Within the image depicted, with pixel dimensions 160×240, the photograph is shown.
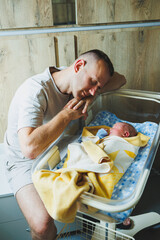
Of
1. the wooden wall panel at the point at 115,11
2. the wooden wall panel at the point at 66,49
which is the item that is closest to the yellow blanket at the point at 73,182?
the wooden wall panel at the point at 66,49

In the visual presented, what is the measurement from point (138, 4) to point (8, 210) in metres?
1.62

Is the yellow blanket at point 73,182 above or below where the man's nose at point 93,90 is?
below

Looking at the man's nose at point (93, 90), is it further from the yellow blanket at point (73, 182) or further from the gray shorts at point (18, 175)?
the gray shorts at point (18, 175)

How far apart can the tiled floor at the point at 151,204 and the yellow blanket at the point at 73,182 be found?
0.65m

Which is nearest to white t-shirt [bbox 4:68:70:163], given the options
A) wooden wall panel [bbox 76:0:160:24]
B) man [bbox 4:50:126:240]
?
man [bbox 4:50:126:240]

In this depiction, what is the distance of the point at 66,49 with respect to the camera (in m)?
1.48

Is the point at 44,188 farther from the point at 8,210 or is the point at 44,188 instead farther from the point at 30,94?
the point at 8,210

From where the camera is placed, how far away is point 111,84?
140 cm

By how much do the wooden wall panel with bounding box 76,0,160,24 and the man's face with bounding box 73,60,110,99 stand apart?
1.74ft

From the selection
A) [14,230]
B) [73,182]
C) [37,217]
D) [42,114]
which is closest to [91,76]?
[42,114]

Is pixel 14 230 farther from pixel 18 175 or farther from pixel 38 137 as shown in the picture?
pixel 38 137

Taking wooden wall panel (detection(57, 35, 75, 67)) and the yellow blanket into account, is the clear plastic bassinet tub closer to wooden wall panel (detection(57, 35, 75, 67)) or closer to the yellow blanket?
the yellow blanket

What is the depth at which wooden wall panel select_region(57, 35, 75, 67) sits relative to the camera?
1.45m

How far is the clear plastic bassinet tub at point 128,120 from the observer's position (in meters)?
0.65
